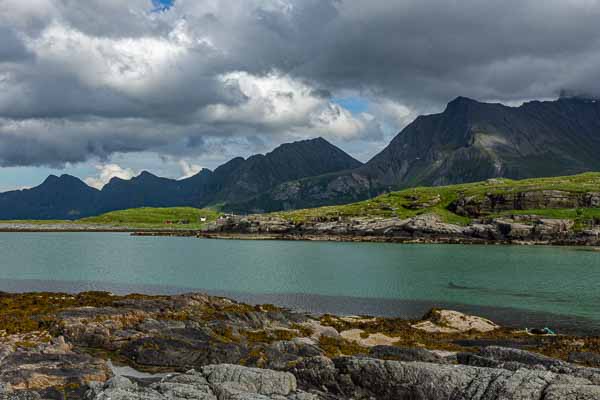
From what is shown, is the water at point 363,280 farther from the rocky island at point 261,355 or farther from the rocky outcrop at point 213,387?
the rocky outcrop at point 213,387

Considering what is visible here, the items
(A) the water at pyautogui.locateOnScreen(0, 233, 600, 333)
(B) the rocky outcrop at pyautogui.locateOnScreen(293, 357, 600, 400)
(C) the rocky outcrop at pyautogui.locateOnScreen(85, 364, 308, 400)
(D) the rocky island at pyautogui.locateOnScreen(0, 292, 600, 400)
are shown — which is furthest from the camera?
(A) the water at pyautogui.locateOnScreen(0, 233, 600, 333)

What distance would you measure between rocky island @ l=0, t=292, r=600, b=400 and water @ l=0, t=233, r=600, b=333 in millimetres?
14655

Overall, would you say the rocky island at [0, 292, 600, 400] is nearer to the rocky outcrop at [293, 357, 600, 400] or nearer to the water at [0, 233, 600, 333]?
the rocky outcrop at [293, 357, 600, 400]

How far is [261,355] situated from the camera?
30.7 metres

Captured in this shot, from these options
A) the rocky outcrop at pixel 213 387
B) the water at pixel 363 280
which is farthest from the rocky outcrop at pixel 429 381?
the water at pixel 363 280

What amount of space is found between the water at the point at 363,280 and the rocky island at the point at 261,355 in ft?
48.1

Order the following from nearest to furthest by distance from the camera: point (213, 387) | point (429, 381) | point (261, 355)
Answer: point (213, 387) → point (429, 381) → point (261, 355)

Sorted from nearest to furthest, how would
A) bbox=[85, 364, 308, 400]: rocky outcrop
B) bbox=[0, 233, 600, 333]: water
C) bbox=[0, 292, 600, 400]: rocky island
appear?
bbox=[85, 364, 308, 400]: rocky outcrop, bbox=[0, 292, 600, 400]: rocky island, bbox=[0, 233, 600, 333]: water

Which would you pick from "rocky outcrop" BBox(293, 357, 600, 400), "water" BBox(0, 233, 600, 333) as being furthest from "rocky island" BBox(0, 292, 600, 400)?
"water" BBox(0, 233, 600, 333)

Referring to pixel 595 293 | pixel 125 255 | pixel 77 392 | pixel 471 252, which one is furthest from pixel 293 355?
pixel 471 252

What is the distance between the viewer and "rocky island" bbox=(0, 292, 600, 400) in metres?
21.8

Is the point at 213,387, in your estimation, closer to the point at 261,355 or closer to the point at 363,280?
the point at 261,355

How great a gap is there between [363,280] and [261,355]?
59940mm

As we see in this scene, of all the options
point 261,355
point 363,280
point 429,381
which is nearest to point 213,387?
point 261,355
